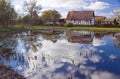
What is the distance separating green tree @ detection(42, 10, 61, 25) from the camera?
9600 centimetres

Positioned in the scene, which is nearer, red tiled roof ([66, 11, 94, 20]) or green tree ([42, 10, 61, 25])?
green tree ([42, 10, 61, 25])

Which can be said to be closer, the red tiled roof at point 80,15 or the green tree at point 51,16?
the green tree at point 51,16

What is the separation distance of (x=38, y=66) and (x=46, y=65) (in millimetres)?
731

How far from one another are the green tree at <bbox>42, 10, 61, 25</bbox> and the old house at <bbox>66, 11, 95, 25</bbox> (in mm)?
6905

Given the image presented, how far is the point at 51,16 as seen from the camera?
96375 mm

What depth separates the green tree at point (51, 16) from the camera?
96.0 meters

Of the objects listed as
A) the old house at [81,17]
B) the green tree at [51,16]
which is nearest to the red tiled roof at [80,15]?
the old house at [81,17]

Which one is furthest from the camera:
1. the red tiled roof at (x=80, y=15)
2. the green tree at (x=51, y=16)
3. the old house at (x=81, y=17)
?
the red tiled roof at (x=80, y=15)

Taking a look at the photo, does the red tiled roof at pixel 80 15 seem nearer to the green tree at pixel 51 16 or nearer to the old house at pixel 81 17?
the old house at pixel 81 17

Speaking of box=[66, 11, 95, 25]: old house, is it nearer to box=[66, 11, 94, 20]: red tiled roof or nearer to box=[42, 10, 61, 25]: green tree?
box=[66, 11, 94, 20]: red tiled roof

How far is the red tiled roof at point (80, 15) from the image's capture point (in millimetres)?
99412

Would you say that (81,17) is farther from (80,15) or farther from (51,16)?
(51,16)

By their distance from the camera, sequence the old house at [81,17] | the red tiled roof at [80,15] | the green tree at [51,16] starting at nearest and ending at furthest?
the green tree at [51,16], the old house at [81,17], the red tiled roof at [80,15]

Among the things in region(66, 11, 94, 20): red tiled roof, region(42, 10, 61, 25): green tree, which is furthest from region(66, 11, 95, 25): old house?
region(42, 10, 61, 25): green tree
